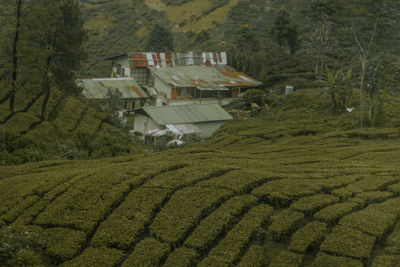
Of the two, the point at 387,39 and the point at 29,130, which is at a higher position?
the point at 387,39

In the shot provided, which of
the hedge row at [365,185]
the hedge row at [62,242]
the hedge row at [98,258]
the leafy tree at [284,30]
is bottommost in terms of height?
the hedge row at [98,258]

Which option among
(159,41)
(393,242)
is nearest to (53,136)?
(393,242)

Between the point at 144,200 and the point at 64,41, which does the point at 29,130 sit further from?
the point at 144,200

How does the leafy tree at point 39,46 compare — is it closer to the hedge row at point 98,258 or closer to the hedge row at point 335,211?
the hedge row at point 98,258

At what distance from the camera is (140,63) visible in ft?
161

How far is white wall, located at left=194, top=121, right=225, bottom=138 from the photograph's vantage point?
36278mm

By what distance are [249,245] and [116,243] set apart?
121 inches

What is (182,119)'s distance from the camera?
35438 mm

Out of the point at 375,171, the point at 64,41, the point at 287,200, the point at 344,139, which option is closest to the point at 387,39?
the point at 344,139

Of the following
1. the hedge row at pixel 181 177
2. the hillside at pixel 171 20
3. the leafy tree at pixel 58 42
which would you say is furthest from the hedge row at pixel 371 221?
the hillside at pixel 171 20

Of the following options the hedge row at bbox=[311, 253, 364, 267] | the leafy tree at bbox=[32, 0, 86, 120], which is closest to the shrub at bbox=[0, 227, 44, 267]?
the hedge row at bbox=[311, 253, 364, 267]

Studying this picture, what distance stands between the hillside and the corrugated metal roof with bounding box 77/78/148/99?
21391mm

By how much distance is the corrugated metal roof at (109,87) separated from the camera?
4139 cm

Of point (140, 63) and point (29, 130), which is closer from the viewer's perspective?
point (29, 130)
